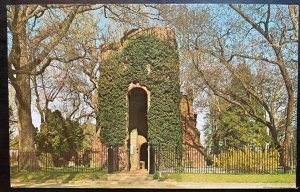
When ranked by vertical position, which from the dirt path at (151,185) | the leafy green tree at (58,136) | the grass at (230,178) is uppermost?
the leafy green tree at (58,136)

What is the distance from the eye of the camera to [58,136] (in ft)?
38.1

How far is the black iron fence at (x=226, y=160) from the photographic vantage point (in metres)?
11.5

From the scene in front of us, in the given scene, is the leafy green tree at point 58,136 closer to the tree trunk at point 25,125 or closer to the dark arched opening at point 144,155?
the tree trunk at point 25,125

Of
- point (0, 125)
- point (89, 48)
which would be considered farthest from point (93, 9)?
point (0, 125)

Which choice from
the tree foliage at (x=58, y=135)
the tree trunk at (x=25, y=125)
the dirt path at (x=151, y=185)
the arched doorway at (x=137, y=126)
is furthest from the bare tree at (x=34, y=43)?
the arched doorway at (x=137, y=126)

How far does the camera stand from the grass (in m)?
11.4

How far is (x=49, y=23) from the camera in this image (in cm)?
1153

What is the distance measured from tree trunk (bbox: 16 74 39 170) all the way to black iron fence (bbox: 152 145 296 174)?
297 cm

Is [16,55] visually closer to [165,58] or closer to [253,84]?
[165,58]

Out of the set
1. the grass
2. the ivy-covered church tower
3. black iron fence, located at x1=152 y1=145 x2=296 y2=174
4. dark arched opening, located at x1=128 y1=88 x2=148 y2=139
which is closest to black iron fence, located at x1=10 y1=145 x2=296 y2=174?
black iron fence, located at x1=152 y1=145 x2=296 y2=174

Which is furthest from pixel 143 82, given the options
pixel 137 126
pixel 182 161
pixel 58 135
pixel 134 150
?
pixel 58 135

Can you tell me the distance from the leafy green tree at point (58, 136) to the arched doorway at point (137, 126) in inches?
49.1

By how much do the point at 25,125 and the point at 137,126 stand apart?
2671mm

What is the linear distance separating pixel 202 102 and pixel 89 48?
294cm
